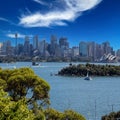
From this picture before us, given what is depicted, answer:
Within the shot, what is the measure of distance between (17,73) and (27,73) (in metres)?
0.39

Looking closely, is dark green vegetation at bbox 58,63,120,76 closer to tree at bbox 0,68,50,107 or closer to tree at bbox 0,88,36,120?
tree at bbox 0,68,50,107

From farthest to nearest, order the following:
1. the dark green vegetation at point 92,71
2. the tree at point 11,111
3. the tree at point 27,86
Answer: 1. the dark green vegetation at point 92,71
2. the tree at point 27,86
3. the tree at point 11,111

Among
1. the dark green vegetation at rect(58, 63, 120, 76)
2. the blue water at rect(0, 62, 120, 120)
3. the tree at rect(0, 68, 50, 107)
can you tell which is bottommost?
the blue water at rect(0, 62, 120, 120)

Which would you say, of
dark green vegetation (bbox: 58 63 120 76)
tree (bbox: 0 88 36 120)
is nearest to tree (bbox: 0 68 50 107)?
tree (bbox: 0 88 36 120)

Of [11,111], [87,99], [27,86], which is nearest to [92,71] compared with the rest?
[87,99]

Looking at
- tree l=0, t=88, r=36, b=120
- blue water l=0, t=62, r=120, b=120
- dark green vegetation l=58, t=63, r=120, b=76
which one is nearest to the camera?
tree l=0, t=88, r=36, b=120

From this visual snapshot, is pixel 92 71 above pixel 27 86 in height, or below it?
below

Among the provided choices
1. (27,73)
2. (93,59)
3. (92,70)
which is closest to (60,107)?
(27,73)

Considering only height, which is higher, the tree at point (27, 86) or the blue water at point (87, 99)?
the tree at point (27, 86)

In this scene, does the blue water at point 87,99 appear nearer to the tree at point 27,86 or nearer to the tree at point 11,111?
the tree at point 27,86

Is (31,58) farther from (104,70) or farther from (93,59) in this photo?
(104,70)

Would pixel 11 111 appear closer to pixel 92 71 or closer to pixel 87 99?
pixel 87 99

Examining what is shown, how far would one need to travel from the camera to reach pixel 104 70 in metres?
80.6

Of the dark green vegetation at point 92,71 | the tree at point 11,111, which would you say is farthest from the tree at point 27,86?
the dark green vegetation at point 92,71
